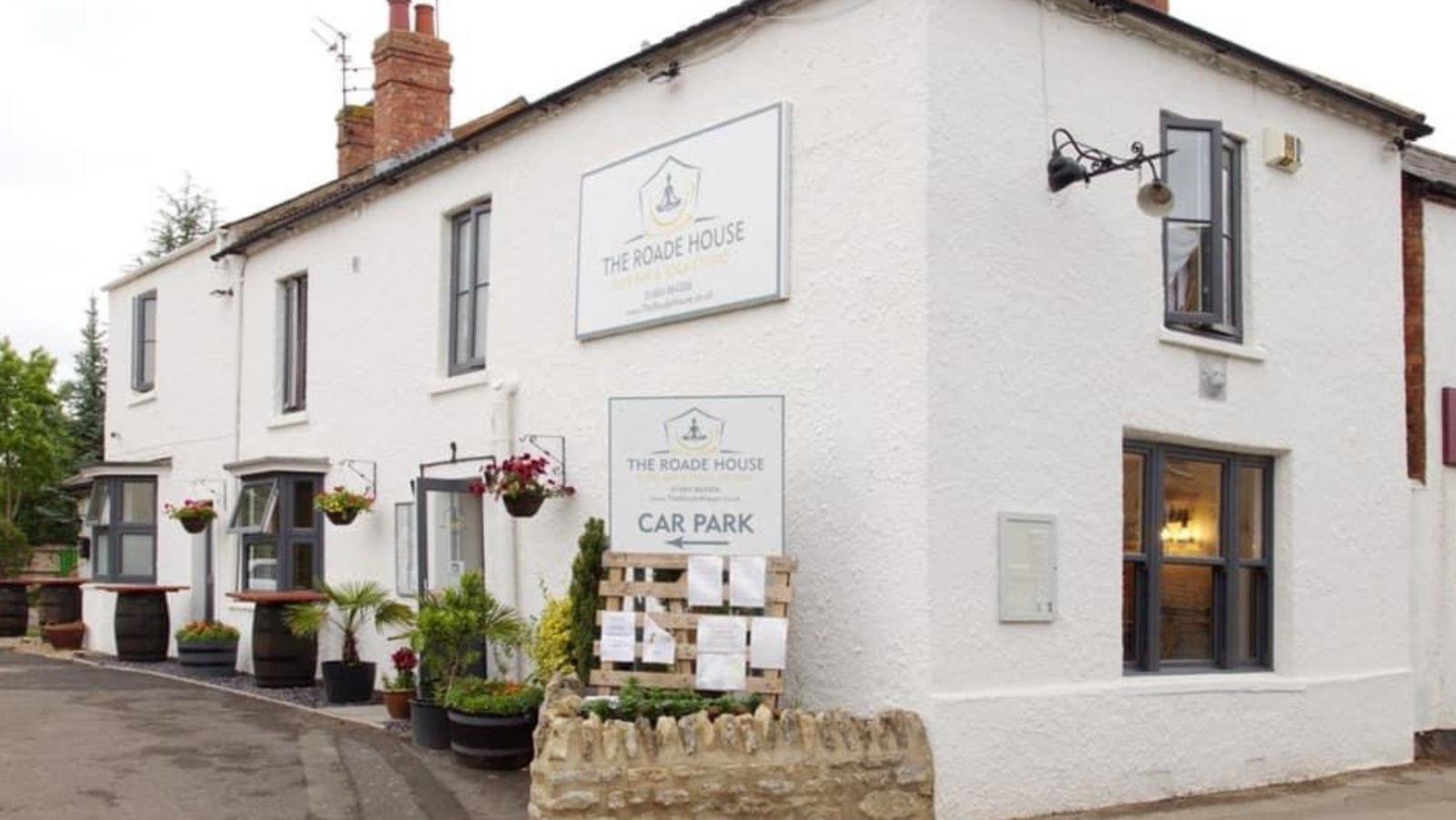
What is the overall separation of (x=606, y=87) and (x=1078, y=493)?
500cm

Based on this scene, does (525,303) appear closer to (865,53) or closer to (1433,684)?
(865,53)

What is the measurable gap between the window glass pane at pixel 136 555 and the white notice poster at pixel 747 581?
13.7m

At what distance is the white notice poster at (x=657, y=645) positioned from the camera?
9297 mm

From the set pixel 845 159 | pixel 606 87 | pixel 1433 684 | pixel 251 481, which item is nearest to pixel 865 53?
pixel 845 159

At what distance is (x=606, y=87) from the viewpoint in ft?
39.1

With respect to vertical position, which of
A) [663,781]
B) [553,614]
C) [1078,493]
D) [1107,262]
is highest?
[1107,262]

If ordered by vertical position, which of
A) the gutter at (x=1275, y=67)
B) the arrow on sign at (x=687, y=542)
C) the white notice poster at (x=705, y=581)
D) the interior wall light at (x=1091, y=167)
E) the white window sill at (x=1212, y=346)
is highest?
the gutter at (x=1275, y=67)

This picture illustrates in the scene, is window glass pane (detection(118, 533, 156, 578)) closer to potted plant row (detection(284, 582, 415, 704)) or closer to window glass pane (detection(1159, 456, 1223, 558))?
potted plant row (detection(284, 582, 415, 704))

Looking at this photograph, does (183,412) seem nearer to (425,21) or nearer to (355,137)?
(355,137)

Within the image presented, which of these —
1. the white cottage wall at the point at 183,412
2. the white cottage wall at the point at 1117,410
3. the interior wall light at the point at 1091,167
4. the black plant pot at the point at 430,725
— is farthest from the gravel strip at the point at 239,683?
the interior wall light at the point at 1091,167

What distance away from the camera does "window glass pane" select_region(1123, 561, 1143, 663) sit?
411 inches

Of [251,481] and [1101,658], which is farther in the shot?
[251,481]

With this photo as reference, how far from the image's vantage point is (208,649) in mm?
16875

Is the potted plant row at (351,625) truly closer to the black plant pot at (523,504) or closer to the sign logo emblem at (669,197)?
the black plant pot at (523,504)
